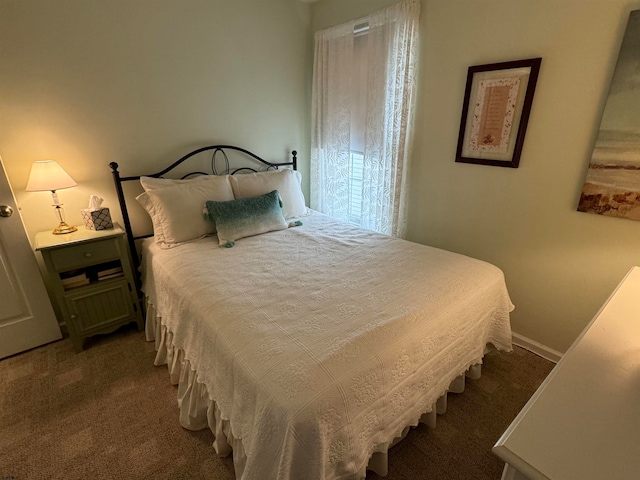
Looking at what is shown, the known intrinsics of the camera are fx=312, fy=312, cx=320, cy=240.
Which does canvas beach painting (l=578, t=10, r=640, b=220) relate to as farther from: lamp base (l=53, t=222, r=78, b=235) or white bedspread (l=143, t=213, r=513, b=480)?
lamp base (l=53, t=222, r=78, b=235)

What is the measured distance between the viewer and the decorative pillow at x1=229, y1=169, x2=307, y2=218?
255 cm

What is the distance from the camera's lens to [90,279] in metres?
2.15

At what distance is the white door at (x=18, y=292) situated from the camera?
199cm

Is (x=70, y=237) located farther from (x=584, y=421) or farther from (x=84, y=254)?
(x=584, y=421)

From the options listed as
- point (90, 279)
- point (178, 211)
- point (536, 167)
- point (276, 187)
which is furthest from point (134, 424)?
point (536, 167)

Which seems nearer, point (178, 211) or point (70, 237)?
point (70, 237)

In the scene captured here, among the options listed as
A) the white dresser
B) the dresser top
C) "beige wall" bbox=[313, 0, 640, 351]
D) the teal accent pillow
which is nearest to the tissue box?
the dresser top

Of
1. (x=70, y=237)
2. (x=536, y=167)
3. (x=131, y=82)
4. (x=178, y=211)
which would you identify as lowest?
(x=70, y=237)

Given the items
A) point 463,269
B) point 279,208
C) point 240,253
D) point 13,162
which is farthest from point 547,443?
point 13,162

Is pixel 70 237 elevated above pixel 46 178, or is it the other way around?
pixel 46 178

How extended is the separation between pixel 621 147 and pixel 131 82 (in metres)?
3.12

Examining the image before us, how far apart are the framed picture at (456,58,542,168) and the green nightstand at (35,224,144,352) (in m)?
2.56

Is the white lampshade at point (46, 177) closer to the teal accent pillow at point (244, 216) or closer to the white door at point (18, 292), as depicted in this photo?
the white door at point (18, 292)

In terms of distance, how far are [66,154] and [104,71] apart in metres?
0.64
